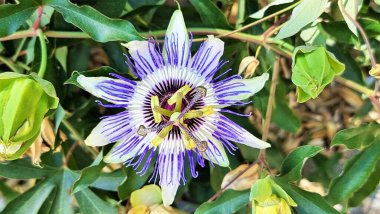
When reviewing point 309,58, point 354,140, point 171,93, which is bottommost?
point 354,140

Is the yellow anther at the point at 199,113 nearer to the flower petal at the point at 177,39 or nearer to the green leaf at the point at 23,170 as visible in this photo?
the flower petal at the point at 177,39

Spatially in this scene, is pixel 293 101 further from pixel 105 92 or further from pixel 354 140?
pixel 105 92

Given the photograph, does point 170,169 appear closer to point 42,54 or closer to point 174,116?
point 174,116

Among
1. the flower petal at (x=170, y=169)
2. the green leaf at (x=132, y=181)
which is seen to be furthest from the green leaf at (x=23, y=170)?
the flower petal at (x=170, y=169)

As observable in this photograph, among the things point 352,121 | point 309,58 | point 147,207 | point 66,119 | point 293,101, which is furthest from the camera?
point 293,101

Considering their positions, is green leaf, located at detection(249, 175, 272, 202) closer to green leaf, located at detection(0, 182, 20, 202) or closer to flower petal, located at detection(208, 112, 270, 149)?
flower petal, located at detection(208, 112, 270, 149)

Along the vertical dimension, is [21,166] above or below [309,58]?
below

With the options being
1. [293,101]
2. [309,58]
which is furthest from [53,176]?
[293,101]
